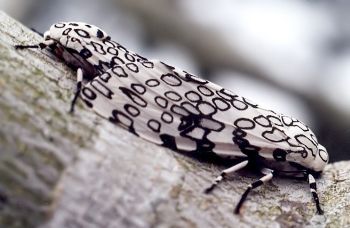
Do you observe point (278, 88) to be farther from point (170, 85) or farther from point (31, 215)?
point (31, 215)

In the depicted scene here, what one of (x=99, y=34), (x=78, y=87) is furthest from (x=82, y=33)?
(x=78, y=87)

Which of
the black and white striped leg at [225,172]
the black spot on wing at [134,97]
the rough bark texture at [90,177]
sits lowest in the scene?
the rough bark texture at [90,177]

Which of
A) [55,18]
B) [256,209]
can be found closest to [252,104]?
[256,209]

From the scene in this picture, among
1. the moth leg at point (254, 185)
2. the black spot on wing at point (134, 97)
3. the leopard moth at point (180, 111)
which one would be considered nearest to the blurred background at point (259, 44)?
the leopard moth at point (180, 111)

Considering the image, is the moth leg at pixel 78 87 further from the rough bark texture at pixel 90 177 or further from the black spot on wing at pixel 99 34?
the black spot on wing at pixel 99 34

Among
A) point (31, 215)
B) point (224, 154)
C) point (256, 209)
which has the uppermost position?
point (224, 154)

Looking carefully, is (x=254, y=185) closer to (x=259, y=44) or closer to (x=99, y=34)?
(x=99, y=34)

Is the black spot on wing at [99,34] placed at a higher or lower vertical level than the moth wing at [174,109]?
higher
